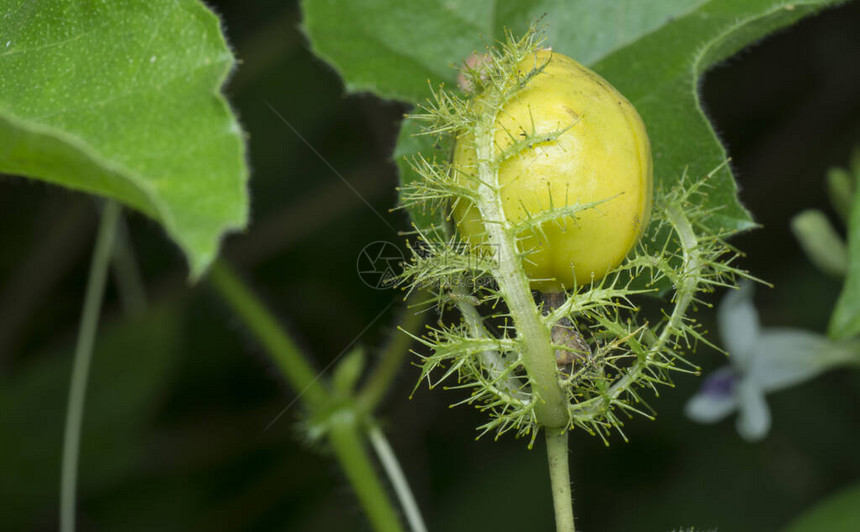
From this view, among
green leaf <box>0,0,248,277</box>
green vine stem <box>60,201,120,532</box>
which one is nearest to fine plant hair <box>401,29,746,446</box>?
green leaf <box>0,0,248,277</box>

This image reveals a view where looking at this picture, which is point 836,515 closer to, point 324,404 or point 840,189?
point 840,189

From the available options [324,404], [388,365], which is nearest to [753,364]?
[388,365]

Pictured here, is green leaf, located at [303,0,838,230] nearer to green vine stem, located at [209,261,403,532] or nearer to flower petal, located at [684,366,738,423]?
green vine stem, located at [209,261,403,532]

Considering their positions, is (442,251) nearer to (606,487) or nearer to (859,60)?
(606,487)

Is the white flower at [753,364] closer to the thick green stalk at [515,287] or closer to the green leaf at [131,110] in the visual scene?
the thick green stalk at [515,287]

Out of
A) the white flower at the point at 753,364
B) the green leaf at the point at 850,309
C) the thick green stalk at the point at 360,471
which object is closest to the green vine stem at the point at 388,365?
the thick green stalk at the point at 360,471
